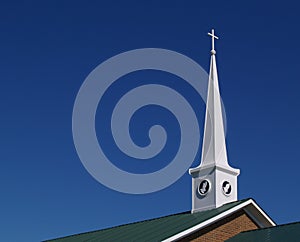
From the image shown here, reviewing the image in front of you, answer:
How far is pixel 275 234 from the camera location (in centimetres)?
2681

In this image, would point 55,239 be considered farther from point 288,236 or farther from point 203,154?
point 288,236

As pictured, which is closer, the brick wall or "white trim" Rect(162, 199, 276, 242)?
"white trim" Rect(162, 199, 276, 242)

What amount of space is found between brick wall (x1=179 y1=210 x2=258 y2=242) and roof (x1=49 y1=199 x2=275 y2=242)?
35 centimetres

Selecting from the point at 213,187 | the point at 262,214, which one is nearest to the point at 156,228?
the point at 213,187

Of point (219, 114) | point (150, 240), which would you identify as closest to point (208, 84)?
point (219, 114)

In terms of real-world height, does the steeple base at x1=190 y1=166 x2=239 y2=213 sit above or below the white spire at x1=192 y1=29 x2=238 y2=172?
below

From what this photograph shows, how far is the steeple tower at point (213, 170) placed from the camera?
3108 centimetres

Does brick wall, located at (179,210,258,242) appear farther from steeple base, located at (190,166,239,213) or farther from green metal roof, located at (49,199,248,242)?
steeple base, located at (190,166,239,213)

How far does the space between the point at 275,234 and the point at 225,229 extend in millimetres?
2618

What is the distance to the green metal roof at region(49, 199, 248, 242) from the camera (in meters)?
27.7

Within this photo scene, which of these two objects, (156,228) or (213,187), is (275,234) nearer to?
(213,187)

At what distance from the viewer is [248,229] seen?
29.9 m

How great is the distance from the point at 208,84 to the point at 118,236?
337 inches

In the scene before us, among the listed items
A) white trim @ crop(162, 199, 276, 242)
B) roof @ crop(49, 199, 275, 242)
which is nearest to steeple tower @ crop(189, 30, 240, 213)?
roof @ crop(49, 199, 275, 242)
